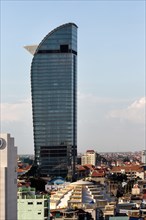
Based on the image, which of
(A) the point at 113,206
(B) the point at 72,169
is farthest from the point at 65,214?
(B) the point at 72,169

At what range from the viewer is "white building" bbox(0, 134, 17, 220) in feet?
103

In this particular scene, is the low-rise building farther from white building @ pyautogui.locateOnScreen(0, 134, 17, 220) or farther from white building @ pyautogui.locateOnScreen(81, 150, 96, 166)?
white building @ pyautogui.locateOnScreen(81, 150, 96, 166)

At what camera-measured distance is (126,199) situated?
81625mm

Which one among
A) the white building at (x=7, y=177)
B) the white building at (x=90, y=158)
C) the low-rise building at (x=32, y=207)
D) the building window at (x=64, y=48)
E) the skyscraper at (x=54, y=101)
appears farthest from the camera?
the white building at (x=90, y=158)

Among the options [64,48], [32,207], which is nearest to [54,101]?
[64,48]

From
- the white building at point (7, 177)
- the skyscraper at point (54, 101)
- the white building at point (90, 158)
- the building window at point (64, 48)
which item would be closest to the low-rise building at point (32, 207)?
the white building at point (7, 177)

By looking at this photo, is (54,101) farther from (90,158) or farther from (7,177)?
(7,177)

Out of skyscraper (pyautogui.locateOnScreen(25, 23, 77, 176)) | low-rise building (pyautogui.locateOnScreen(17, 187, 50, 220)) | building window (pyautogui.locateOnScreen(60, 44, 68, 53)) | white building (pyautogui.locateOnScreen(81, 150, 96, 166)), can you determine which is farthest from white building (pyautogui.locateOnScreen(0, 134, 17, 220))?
white building (pyautogui.locateOnScreen(81, 150, 96, 166))

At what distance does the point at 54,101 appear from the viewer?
372 feet

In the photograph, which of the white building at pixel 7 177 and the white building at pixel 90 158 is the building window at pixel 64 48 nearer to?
the white building at pixel 90 158

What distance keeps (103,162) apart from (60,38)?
78460 mm

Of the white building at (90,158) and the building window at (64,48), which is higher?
the building window at (64,48)

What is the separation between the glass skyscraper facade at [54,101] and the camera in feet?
369

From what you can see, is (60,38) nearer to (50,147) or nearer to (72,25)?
(72,25)
